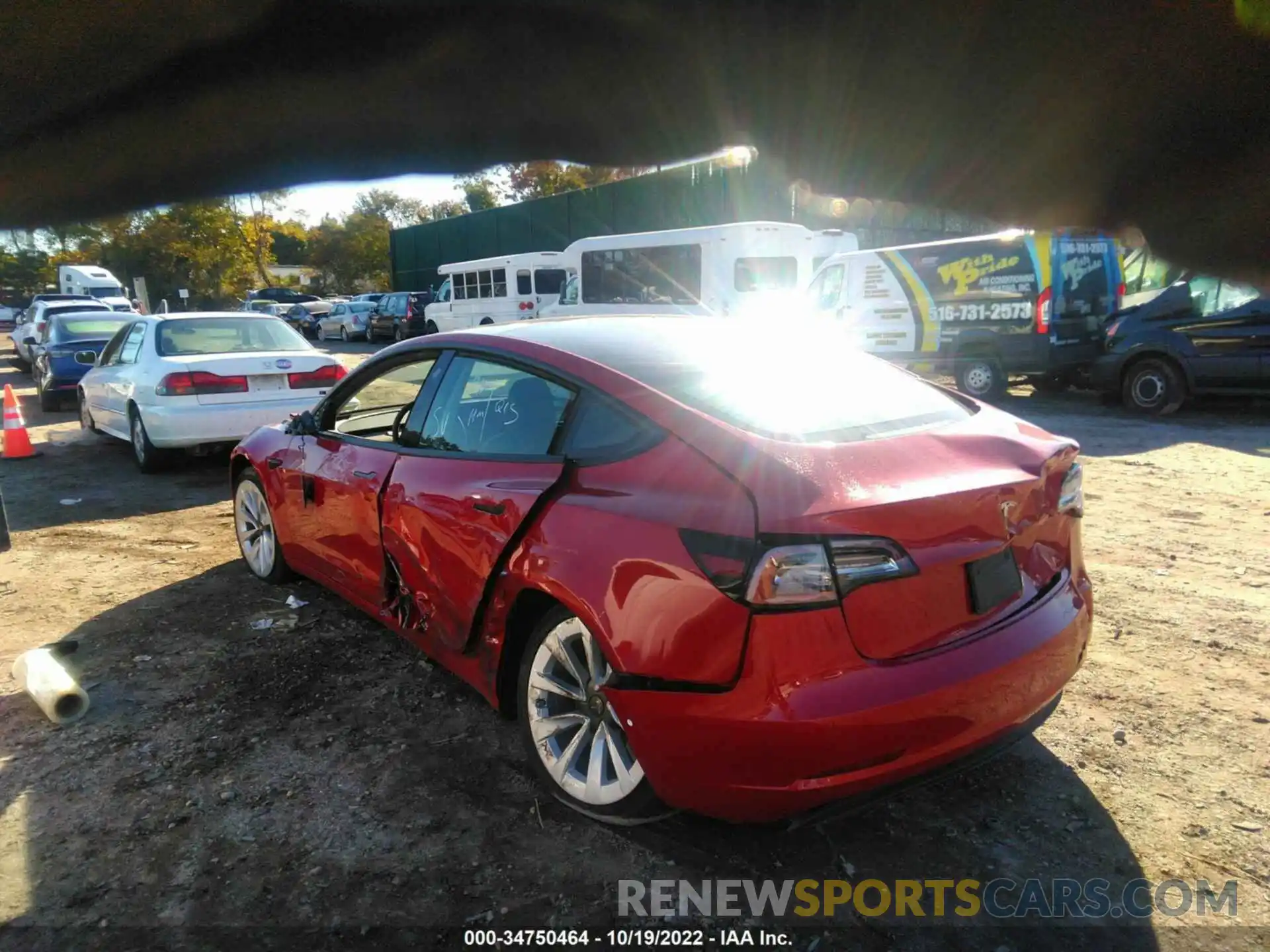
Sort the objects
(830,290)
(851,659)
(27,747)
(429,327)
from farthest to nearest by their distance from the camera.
Answer: (429,327), (830,290), (27,747), (851,659)

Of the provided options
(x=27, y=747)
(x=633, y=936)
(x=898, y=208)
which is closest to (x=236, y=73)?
(x=898, y=208)

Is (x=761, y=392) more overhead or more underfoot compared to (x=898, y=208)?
more underfoot

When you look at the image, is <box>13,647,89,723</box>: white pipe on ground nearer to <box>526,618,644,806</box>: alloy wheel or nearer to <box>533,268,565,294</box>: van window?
<box>526,618,644,806</box>: alloy wheel

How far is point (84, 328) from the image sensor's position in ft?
38.7

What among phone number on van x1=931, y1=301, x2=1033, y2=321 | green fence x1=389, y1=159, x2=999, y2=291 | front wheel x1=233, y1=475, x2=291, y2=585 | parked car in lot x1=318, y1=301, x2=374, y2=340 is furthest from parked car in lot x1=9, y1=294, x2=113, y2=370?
green fence x1=389, y1=159, x2=999, y2=291

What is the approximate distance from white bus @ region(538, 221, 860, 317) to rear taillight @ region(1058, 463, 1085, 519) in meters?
13.5

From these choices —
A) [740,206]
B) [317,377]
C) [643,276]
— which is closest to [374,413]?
[317,377]

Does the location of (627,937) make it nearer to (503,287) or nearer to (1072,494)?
(1072,494)

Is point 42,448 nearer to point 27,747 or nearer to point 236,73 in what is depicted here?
point 27,747

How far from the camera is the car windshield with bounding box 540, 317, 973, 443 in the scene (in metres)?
2.63

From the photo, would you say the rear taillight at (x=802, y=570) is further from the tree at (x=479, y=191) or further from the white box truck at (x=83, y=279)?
the white box truck at (x=83, y=279)

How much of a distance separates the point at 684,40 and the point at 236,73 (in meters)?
0.45

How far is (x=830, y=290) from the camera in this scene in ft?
42.9

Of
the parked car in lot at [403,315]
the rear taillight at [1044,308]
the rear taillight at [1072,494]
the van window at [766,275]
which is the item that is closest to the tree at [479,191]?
the rear taillight at [1072,494]
